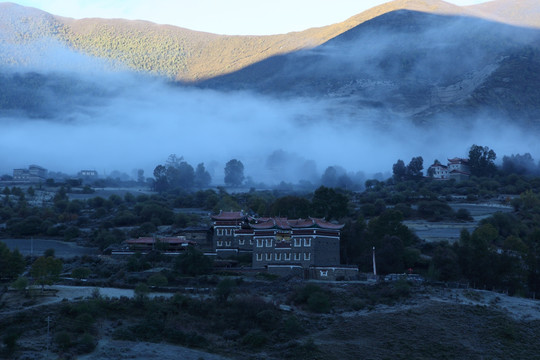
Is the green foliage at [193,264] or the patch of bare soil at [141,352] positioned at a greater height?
the green foliage at [193,264]

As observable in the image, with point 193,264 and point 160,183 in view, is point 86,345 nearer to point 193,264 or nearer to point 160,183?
point 193,264

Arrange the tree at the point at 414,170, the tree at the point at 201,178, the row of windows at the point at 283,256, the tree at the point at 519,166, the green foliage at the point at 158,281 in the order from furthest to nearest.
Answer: the tree at the point at 201,178 → the tree at the point at 519,166 → the tree at the point at 414,170 → the row of windows at the point at 283,256 → the green foliage at the point at 158,281

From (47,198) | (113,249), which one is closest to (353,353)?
(113,249)

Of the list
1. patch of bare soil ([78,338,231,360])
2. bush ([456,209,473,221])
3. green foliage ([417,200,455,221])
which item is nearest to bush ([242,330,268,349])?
patch of bare soil ([78,338,231,360])

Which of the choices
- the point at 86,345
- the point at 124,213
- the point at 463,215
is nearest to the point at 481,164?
the point at 463,215

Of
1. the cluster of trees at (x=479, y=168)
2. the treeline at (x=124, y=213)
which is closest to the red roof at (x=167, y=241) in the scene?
the treeline at (x=124, y=213)

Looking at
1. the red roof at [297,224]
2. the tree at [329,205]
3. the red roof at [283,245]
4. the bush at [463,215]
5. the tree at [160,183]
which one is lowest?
the red roof at [283,245]

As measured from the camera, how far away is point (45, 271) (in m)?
57.7

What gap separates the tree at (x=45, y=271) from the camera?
5650 centimetres

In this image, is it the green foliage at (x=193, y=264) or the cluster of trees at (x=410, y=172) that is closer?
the green foliage at (x=193, y=264)

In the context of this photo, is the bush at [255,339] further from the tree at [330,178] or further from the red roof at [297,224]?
the tree at [330,178]

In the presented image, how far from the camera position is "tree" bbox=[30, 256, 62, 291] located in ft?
185

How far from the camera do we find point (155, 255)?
7050cm

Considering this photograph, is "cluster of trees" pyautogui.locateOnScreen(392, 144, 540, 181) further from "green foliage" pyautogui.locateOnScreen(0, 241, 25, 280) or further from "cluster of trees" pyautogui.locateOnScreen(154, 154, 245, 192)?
"green foliage" pyautogui.locateOnScreen(0, 241, 25, 280)
